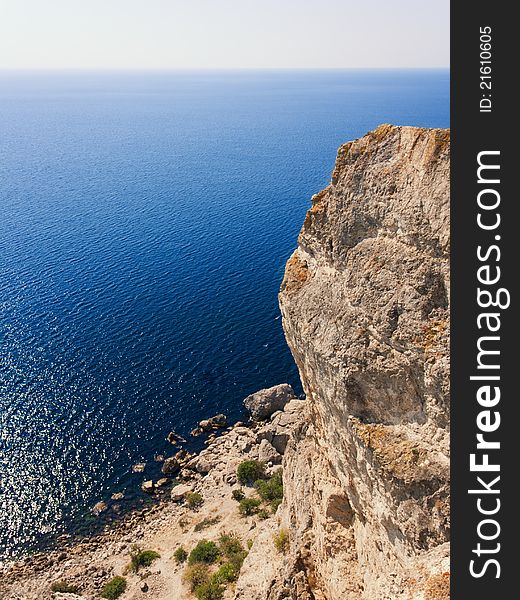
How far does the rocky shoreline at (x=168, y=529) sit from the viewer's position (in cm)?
3922

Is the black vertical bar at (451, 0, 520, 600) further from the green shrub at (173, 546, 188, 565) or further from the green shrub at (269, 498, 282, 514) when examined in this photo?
the green shrub at (173, 546, 188, 565)

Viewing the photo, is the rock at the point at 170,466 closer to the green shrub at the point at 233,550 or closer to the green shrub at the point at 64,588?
the green shrub at the point at 233,550

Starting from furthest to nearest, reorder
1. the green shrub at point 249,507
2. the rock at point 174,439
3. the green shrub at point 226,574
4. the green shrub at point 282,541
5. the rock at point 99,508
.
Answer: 1. the rock at point 174,439
2. the rock at point 99,508
3. the green shrub at point 249,507
4. the green shrub at point 226,574
5. the green shrub at point 282,541

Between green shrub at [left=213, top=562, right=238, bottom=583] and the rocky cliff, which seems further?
green shrub at [left=213, top=562, right=238, bottom=583]

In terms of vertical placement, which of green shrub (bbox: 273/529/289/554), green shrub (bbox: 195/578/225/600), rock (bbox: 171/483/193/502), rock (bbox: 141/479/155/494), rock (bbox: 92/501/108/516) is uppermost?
green shrub (bbox: 273/529/289/554)

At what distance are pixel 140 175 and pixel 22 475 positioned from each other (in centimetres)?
11947

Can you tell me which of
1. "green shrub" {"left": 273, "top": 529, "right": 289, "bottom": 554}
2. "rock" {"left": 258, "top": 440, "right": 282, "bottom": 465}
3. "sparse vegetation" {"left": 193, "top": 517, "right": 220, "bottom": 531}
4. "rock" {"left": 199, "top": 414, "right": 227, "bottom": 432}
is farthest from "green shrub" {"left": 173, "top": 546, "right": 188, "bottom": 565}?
"rock" {"left": 199, "top": 414, "right": 227, "bottom": 432}

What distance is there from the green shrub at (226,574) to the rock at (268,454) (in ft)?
49.9

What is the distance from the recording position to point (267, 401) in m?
60.2

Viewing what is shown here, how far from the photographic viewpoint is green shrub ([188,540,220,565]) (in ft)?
123

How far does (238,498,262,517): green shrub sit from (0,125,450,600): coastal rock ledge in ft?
37.6

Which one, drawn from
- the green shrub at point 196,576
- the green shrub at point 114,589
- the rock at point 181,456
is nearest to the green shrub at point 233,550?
the green shrub at point 196,576

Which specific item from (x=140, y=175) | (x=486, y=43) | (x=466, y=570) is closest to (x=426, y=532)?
(x=466, y=570)

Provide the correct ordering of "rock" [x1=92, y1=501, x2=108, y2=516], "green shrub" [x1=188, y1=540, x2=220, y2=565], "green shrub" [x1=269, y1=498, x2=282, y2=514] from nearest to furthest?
"green shrub" [x1=188, y1=540, x2=220, y2=565]
"green shrub" [x1=269, y1=498, x2=282, y2=514]
"rock" [x1=92, y1=501, x2=108, y2=516]
